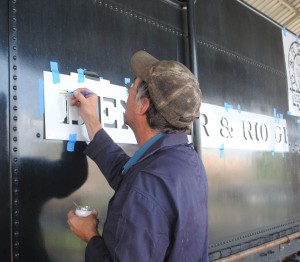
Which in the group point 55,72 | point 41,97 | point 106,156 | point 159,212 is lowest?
point 159,212

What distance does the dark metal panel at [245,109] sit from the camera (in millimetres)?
2213

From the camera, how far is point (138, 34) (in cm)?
185

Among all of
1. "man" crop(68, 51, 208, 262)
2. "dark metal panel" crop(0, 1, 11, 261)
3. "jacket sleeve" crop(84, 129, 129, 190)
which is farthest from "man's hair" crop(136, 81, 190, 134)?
"dark metal panel" crop(0, 1, 11, 261)

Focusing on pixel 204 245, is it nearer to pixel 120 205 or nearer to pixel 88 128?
pixel 120 205

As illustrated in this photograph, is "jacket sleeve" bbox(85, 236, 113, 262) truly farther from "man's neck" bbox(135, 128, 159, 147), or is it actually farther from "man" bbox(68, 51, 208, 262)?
"man's neck" bbox(135, 128, 159, 147)

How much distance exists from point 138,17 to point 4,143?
3.27ft

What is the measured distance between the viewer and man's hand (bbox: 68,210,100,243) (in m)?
1.10

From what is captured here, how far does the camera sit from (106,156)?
1.37 metres

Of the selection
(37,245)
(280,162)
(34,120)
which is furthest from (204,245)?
(280,162)

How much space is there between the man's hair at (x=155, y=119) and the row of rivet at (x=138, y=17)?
0.72m

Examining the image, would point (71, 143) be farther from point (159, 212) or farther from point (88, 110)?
point (159, 212)

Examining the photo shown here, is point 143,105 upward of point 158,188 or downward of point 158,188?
upward

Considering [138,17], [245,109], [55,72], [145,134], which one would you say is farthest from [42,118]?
[245,109]

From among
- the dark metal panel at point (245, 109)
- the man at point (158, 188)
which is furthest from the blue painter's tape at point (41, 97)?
the dark metal panel at point (245, 109)
